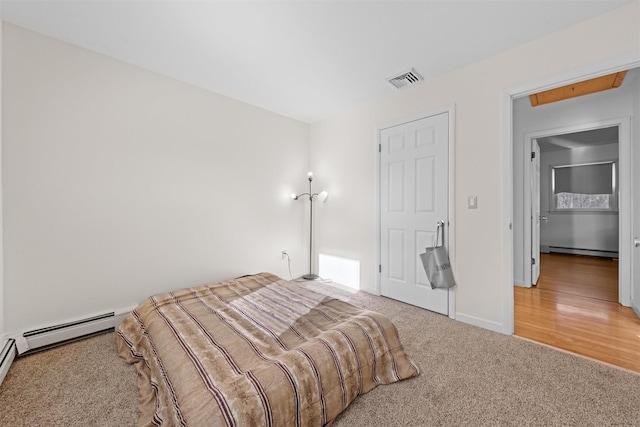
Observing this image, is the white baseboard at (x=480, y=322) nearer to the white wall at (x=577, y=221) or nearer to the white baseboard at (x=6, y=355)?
the white baseboard at (x=6, y=355)

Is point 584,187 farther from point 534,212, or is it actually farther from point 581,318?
point 581,318

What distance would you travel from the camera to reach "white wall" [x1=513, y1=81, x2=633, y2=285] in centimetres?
290

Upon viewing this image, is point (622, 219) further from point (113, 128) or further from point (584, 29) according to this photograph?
point (113, 128)

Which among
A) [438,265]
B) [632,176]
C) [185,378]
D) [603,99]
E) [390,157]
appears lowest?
[185,378]

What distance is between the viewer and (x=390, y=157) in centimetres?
313

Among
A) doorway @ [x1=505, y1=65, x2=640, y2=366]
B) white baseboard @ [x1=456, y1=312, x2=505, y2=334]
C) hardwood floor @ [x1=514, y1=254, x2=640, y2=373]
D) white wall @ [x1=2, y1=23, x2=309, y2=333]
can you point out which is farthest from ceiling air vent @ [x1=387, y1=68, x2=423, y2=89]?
hardwood floor @ [x1=514, y1=254, x2=640, y2=373]

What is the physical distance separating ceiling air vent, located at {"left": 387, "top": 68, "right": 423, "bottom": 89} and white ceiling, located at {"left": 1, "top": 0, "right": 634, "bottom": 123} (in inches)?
3.1

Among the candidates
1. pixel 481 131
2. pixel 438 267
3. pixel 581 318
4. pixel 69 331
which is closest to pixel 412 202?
pixel 438 267

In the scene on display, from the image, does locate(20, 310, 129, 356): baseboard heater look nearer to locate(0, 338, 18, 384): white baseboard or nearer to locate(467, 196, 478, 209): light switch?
locate(0, 338, 18, 384): white baseboard

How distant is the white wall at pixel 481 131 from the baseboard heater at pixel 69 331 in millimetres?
2758

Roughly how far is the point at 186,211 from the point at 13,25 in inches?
73.8

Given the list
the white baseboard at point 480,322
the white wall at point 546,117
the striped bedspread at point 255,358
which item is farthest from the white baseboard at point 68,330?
the white wall at point 546,117

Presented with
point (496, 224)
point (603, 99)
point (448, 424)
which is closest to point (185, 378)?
point (448, 424)

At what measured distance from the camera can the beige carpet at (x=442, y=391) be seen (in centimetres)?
134
